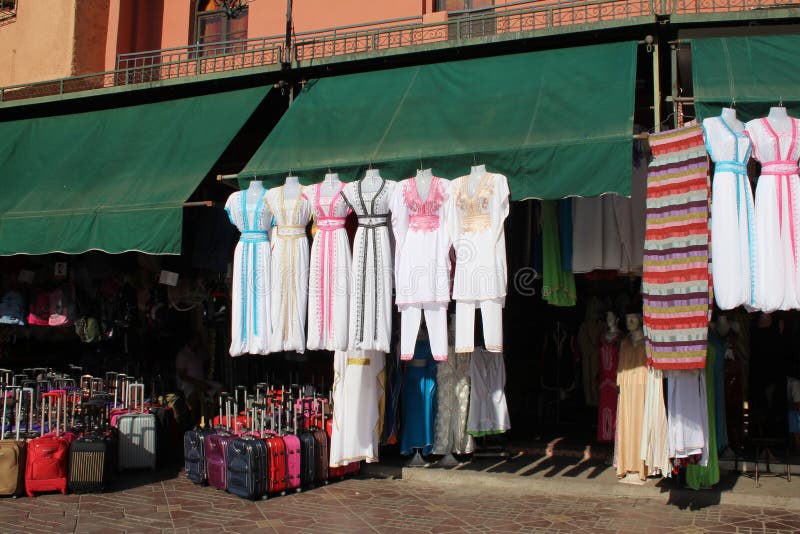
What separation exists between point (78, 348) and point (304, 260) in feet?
18.8

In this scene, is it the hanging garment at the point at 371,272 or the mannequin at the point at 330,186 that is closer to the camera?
the hanging garment at the point at 371,272

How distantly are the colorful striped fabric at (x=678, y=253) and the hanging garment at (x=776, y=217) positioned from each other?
0.42 meters

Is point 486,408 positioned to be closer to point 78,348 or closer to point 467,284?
point 467,284

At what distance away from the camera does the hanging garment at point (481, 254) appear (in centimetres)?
723

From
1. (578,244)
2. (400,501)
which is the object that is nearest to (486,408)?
(400,501)

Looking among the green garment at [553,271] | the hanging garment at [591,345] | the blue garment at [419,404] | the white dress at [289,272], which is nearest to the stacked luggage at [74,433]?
the white dress at [289,272]

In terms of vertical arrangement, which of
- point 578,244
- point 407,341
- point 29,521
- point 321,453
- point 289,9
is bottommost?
point 29,521

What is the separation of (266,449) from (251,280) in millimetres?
1743

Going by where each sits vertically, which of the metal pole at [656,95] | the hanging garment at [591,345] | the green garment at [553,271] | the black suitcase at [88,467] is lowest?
the black suitcase at [88,467]

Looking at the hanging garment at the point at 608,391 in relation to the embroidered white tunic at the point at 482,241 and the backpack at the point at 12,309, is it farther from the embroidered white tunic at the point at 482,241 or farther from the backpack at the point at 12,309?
the backpack at the point at 12,309

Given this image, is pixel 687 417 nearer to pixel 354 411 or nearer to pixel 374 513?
pixel 374 513

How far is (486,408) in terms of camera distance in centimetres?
900

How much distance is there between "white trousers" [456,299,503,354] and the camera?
7207 mm

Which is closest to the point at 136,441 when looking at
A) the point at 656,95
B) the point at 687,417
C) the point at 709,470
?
the point at 687,417
